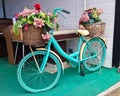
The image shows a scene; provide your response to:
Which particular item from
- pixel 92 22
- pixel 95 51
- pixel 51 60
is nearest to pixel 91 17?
pixel 92 22

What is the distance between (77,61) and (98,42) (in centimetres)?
68

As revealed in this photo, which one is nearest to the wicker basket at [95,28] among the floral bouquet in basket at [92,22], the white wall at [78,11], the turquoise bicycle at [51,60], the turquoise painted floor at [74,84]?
the floral bouquet in basket at [92,22]

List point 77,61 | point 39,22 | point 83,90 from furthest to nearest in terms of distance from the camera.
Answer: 1. point 77,61
2. point 83,90
3. point 39,22

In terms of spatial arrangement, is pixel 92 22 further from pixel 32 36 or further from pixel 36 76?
pixel 36 76

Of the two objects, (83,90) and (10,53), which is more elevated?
(10,53)

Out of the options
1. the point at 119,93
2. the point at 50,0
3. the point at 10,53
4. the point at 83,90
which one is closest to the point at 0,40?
the point at 10,53

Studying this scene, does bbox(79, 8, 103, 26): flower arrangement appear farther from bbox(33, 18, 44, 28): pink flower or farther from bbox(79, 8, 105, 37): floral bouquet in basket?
bbox(33, 18, 44, 28): pink flower

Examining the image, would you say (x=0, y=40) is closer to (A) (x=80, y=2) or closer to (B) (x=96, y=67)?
(A) (x=80, y=2)

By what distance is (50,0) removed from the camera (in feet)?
13.0

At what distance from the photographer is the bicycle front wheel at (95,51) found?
293 cm

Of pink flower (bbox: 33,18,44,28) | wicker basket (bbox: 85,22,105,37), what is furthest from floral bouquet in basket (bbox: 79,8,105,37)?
pink flower (bbox: 33,18,44,28)

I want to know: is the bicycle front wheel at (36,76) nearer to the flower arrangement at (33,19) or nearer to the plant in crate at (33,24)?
the plant in crate at (33,24)

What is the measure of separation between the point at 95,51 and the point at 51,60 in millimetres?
852

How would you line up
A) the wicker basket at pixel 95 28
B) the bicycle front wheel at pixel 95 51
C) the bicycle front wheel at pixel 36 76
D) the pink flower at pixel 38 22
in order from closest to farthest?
the pink flower at pixel 38 22, the bicycle front wheel at pixel 36 76, the wicker basket at pixel 95 28, the bicycle front wheel at pixel 95 51
